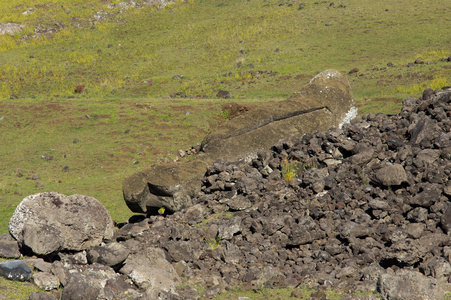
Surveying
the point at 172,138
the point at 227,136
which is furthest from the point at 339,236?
the point at 172,138

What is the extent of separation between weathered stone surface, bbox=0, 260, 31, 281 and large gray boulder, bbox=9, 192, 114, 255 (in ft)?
2.38

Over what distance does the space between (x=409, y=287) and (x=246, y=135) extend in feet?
21.6

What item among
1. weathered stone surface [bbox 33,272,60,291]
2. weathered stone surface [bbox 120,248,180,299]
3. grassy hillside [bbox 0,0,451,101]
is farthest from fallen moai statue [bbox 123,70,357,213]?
grassy hillside [bbox 0,0,451,101]

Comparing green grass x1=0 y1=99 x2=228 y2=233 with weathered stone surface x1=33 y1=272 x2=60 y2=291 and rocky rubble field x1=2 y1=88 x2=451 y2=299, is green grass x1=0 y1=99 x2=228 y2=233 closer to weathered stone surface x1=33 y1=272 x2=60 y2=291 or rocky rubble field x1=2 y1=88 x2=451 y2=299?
rocky rubble field x1=2 y1=88 x2=451 y2=299

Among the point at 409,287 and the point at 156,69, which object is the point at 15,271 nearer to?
the point at 409,287

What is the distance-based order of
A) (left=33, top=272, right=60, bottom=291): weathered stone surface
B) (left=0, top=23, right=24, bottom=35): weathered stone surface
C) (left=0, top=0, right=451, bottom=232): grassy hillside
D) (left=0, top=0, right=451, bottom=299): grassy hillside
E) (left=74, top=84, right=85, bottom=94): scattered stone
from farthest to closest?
1. (left=0, top=23, right=24, bottom=35): weathered stone surface
2. (left=74, top=84, right=85, bottom=94): scattered stone
3. (left=0, top=0, right=451, bottom=232): grassy hillside
4. (left=0, top=0, right=451, bottom=299): grassy hillside
5. (left=33, top=272, right=60, bottom=291): weathered stone surface

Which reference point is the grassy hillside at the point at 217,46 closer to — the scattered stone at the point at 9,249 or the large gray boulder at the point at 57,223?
the large gray boulder at the point at 57,223

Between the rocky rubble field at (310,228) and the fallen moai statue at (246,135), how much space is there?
1.52 feet

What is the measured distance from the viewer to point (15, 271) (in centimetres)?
626

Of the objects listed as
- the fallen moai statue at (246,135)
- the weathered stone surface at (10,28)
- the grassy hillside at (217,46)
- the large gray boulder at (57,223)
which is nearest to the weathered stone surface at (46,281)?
the large gray boulder at (57,223)

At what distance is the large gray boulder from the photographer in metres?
7.11

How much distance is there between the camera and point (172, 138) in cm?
1678

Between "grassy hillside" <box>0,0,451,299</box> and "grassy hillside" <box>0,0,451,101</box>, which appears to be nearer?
"grassy hillside" <box>0,0,451,299</box>

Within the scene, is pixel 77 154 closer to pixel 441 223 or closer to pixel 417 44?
pixel 441 223
